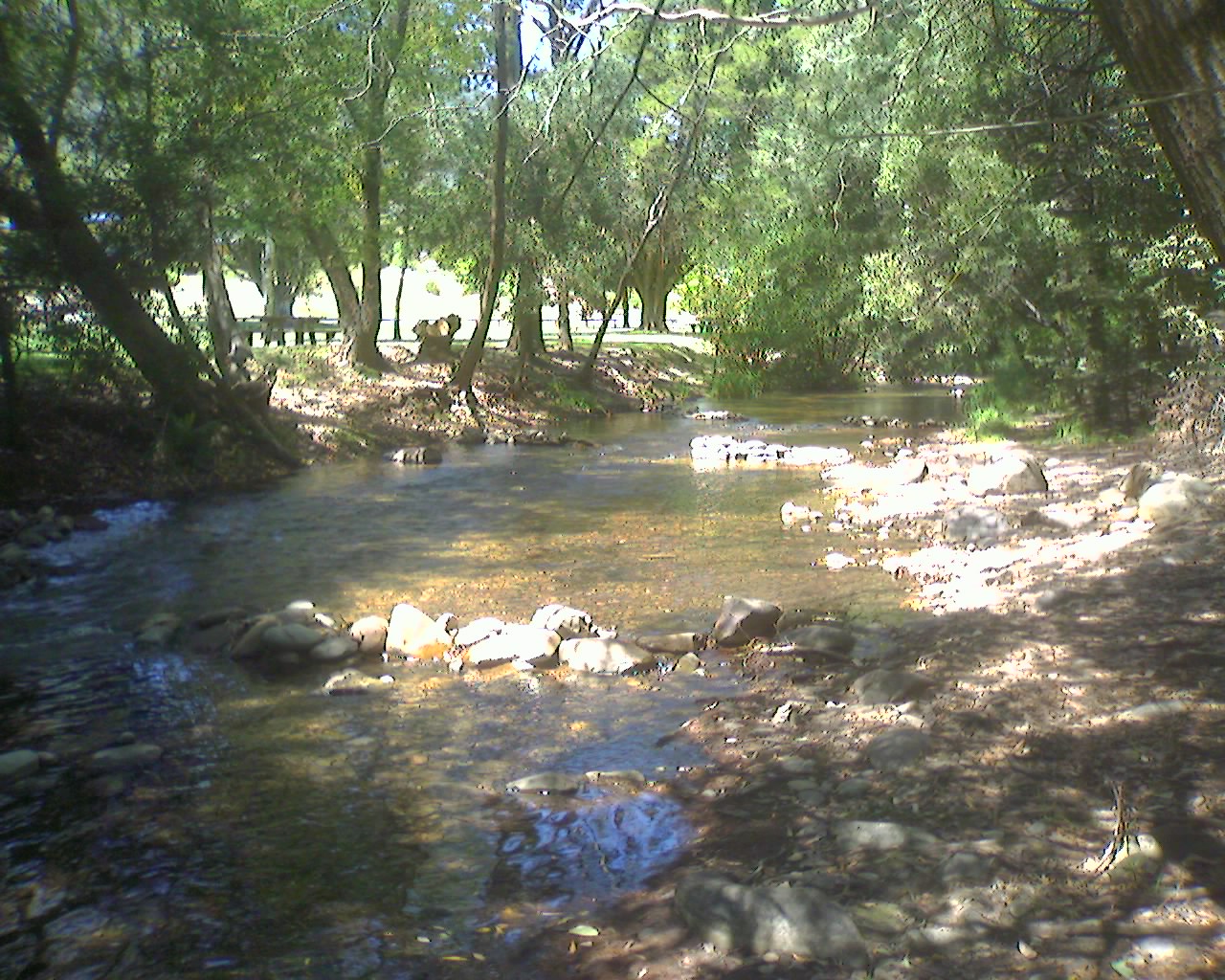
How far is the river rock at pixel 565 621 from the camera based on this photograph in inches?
341

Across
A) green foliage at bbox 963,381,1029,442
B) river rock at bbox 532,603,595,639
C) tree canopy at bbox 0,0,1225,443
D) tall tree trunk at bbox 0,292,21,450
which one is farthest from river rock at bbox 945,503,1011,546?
tall tree trunk at bbox 0,292,21,450

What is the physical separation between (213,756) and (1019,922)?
434 cm

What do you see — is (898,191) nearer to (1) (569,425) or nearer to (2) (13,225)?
(1) (569,425)

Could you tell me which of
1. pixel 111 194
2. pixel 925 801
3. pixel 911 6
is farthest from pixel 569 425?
pixel 925 801

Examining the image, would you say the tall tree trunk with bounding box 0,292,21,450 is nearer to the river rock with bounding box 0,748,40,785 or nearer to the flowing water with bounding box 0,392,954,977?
the flowing water with bounding box 0,392,954,977

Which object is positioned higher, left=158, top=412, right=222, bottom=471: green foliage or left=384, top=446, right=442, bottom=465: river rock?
left=158, top=412, right=222, bottom=471: green foliage

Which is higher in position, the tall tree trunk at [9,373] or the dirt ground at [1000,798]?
the tall tree trunk at [9,373]

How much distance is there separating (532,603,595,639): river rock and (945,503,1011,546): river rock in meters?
4.52

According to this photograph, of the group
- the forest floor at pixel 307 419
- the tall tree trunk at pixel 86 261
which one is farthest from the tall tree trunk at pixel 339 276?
the tall tree trunk at pixel 86 261

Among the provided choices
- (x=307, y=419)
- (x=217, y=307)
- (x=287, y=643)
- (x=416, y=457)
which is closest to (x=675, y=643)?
(x=287, y=643)

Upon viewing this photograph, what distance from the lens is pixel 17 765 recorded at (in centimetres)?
621

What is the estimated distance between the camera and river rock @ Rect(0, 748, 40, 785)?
611 cm

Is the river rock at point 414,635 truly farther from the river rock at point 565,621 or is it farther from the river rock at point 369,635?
the river rock at point 565,621

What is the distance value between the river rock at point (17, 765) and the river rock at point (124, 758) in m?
0.28
